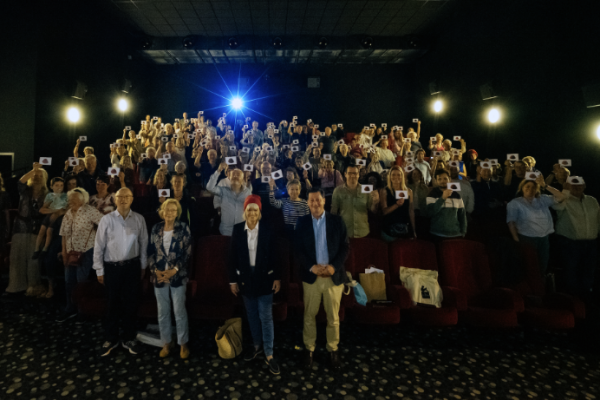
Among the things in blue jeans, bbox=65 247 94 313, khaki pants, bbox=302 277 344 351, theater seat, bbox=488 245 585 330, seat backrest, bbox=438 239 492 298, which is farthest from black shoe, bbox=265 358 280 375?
theater seat, bbox=488 245 585 330

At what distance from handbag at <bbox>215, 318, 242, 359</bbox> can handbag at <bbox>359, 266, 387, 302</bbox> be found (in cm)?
141

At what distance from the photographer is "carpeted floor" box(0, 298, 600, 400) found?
2.31 metres

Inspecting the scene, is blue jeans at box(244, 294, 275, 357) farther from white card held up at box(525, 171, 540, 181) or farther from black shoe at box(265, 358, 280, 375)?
white card held up at box(525, 171, 540, 181)

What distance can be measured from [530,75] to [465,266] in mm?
5112

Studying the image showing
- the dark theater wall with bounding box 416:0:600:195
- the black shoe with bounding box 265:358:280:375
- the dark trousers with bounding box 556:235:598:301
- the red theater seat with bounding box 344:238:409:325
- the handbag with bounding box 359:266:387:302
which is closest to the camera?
the black shoe with bounding box 265:358:280:375

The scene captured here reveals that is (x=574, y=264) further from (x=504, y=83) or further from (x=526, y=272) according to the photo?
(x=504, y=83)

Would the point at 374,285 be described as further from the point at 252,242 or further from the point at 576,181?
the point at 576,181

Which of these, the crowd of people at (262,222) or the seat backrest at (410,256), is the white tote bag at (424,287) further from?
the crowd of people at (262,222)

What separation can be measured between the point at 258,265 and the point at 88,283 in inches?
81.9

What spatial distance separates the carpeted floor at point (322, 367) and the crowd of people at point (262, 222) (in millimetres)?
196

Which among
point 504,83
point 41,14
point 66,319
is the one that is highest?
point 41,14

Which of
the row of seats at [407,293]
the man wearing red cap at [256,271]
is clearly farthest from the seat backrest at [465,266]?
the man wearing red cap at [256,271]

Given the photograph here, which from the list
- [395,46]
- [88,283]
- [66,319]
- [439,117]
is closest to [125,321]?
[88,283]

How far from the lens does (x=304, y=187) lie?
18.2ft
